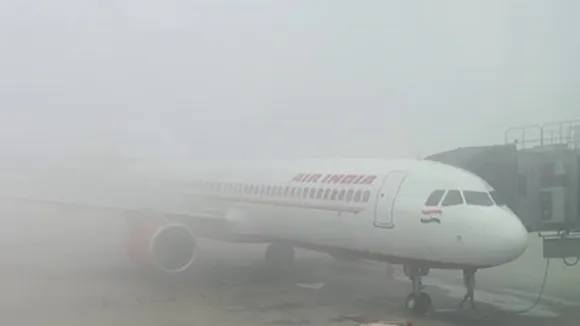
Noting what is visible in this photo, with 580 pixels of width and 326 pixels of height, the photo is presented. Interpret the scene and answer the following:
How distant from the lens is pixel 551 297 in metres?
11.7

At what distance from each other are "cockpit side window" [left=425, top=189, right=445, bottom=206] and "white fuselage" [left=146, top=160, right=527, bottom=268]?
0.03 meters

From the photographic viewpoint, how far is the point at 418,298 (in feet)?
33.8

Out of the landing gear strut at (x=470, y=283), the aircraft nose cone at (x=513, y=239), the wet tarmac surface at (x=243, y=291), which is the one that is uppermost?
the aircraft nose cone at (x=513, y=239)

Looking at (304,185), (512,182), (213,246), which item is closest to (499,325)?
(512,182)

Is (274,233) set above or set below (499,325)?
above

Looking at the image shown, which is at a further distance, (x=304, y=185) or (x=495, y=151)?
(x=304, y=185)

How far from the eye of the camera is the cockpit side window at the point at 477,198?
31.9ft

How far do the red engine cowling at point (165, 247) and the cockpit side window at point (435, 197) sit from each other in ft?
13.6

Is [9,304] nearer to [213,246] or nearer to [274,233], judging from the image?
[274,233]

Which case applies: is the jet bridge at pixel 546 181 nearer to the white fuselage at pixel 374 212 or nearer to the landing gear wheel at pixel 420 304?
the white fuselage at pixel 374 212

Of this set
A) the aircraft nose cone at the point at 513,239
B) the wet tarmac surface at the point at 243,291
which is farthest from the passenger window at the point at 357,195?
the aircraft nose cone at the point at 513,239

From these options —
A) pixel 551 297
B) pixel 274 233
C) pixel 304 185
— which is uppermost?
pixel 304 185

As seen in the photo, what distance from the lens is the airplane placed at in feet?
31.2

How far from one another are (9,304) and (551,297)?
769 cm
